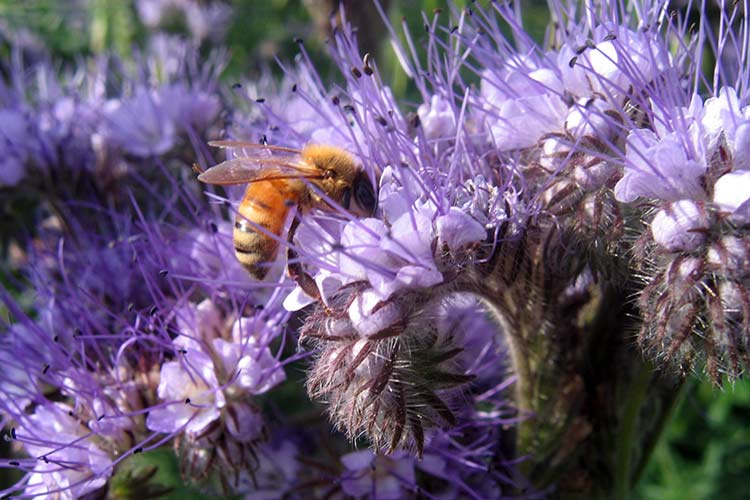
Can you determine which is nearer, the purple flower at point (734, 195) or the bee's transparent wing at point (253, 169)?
the purple flower at point (734, 195)

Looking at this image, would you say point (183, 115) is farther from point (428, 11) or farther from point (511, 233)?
point (511, 233)

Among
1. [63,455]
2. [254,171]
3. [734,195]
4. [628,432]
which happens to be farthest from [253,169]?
[628,432]

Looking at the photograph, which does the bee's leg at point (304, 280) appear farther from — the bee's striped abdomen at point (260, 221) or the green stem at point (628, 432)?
the green stem at point (628, 432)

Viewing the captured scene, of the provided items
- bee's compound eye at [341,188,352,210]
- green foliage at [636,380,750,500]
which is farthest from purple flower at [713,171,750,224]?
green foliage at [636,380,750,500]

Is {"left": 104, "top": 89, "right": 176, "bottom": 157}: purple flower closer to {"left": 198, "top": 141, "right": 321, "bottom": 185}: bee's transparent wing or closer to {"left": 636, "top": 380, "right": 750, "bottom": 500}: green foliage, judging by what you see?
{"left": 198, "top": 141, "right": 321, "bottom": 185}: bee's transparent wing

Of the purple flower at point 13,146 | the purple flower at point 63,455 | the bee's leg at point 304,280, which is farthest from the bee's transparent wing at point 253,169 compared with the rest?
the purple flower at point 13,146

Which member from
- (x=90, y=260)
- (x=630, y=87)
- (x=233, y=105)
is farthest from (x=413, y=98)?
(x=630, y=87)
